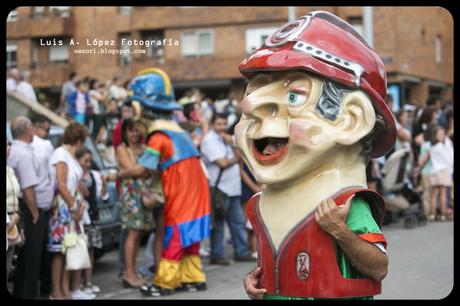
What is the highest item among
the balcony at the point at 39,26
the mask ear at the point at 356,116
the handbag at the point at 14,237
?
the balcony at the point at 39,26

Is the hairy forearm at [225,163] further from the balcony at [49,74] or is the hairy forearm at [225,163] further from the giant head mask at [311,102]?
the balcony at [49,74]

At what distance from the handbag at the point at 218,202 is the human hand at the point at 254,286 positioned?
5.67 metres

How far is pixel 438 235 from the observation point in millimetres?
10977

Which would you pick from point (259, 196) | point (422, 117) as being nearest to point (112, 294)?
point (259, 196)

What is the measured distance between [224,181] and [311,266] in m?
6.03

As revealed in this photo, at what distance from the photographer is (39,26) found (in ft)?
116

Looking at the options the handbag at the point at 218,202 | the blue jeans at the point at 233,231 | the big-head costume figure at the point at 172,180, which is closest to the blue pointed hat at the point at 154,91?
the big-head costume figure at the point at 172,180

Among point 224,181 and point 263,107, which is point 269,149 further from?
point 224,181

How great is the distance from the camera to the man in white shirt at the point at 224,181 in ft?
31.0

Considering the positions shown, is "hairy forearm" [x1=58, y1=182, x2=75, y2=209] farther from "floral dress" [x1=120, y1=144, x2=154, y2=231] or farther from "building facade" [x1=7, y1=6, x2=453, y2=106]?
"building facade" [x1=7, y1=6, x2=453, y2=106]

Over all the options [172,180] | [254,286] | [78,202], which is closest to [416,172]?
[172,180]

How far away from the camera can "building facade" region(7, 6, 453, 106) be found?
3241 centimetres

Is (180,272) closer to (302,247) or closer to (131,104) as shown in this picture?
(131,104)
